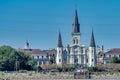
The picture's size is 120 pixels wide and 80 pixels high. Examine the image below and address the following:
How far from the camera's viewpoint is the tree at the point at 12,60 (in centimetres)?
11769

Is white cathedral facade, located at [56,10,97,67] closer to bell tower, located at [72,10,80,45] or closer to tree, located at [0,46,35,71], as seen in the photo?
bell tower, located at [72,10,80,45]

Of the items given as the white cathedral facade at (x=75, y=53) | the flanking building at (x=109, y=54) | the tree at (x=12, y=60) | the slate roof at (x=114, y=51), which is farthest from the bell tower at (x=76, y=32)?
the tree at (x=12, y=60)

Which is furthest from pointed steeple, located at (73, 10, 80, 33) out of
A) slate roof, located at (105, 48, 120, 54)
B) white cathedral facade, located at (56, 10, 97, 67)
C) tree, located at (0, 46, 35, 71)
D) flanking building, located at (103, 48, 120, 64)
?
tree, located at (0, 46, 35, 71)

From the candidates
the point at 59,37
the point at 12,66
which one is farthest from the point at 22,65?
the point at 59,37

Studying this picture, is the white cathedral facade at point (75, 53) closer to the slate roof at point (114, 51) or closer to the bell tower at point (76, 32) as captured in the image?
the bell tower at point (76, 32)

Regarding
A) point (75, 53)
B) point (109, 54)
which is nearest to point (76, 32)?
point (75, 53)

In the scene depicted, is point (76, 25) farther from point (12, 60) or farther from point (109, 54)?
point (12, 60)

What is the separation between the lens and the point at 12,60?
120562 millimetres

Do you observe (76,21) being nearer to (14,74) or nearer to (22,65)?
(22,65)

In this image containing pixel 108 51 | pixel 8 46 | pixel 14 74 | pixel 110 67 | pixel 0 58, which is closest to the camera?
pixel 14 74

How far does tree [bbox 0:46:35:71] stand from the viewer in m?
118

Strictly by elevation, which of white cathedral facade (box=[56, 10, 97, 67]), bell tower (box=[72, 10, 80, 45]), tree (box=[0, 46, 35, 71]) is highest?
bell tower (box=[72, 10, 80, 45])

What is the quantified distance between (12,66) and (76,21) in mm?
67610

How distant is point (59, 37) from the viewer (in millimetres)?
176000
